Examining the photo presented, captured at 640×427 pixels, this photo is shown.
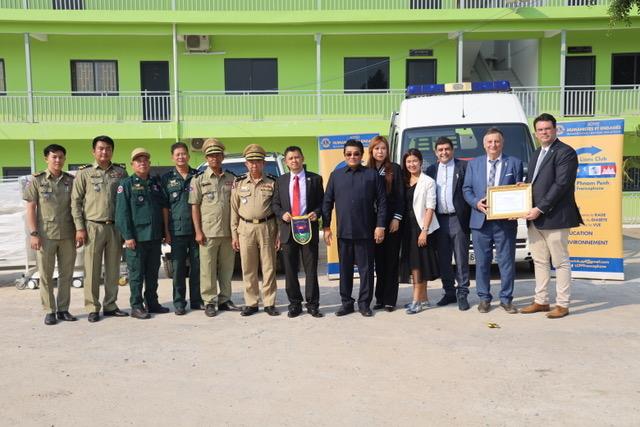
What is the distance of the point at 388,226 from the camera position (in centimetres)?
648

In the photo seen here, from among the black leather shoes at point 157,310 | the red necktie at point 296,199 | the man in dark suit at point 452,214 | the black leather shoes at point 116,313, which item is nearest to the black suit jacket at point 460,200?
the man in dark suit at point 452,214

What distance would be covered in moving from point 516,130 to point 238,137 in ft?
37.4

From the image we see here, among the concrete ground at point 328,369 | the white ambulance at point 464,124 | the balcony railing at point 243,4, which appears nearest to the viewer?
the concrete ground at point 328,369

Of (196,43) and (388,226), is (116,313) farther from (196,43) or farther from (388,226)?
(196,43)

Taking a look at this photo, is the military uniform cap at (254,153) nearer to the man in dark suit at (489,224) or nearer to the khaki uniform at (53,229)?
the khaki uniform at (53,229)

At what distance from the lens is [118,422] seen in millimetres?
3930

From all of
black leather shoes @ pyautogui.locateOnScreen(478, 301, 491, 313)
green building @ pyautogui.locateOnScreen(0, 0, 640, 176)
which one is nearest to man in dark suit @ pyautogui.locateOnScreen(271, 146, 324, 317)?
black leather shoes @ pyautogui.locateOnScreen(478, 301, 491, 313)

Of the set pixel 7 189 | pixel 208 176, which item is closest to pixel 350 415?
pixel 208 176

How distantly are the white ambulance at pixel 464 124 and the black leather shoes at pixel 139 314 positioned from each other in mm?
4179

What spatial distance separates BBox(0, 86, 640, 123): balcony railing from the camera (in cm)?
1823

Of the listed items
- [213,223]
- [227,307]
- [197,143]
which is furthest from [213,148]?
[197,143]

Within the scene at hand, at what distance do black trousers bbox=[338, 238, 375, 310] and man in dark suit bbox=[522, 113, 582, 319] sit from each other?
1.71m

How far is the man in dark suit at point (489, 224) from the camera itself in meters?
6.49

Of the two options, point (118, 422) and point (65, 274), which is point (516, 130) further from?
point (118, 422)
